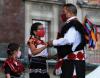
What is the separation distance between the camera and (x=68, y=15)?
8.18m

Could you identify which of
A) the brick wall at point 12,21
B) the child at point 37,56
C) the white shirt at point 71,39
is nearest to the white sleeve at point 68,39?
the white shirt at point 71,39

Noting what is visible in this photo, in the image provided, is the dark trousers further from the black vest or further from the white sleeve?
the white sleeve

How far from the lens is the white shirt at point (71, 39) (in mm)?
7938

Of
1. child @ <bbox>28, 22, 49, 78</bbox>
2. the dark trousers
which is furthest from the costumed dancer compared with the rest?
child @ <bbox>28, 22, 49, 78</bbox>

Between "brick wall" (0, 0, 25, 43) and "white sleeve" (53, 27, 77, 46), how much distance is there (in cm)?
1797

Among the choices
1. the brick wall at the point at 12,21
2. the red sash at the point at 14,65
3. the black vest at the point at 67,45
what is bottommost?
the brick wall at the point at 12,21

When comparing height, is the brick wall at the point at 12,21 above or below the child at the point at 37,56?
below

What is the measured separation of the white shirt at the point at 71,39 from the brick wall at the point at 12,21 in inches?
706

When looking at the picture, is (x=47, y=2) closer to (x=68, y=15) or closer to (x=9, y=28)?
(x=9, y=28)

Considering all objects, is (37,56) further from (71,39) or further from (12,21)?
(12,21)

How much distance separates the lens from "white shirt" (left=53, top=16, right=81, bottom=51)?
7.94 m

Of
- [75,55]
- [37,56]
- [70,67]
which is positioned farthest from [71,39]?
[37,56]

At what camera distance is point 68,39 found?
7.96 metres

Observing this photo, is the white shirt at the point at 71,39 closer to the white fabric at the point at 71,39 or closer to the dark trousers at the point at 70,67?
the white fabric at the point at 71,39
